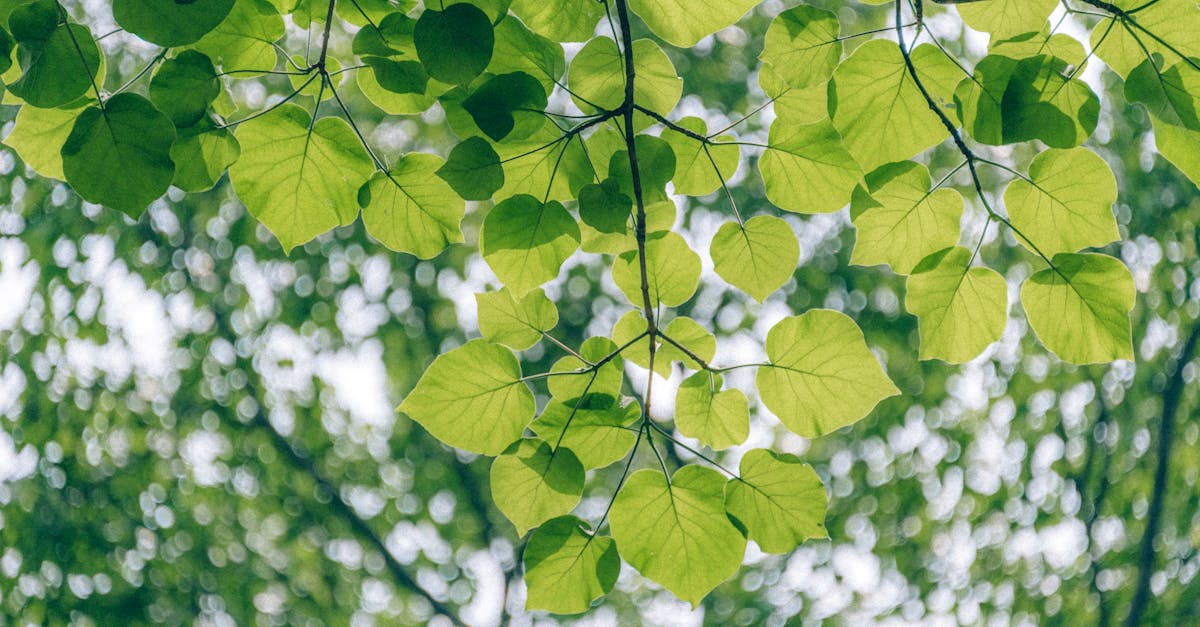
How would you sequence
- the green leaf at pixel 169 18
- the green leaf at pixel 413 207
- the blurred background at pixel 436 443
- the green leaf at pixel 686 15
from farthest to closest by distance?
the blurred background at pixel 436 443 < the green leaf at pixel 413 207 < the green leaf at pixel 686 15 < the green leaf at pixel 169 18


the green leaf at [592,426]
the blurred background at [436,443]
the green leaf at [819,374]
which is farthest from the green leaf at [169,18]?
the blurred background at [436,443]

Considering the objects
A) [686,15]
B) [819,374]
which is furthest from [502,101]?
[819,374]

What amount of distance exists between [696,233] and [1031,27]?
15.0ft

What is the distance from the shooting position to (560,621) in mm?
5422

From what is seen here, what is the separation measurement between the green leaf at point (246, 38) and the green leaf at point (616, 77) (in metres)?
0.27

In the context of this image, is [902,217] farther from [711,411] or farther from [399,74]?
[399,74]

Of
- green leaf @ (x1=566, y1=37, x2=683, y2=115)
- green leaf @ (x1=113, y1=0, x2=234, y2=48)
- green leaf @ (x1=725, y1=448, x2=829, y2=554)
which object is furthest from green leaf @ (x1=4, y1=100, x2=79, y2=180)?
green leaf @ (x1=725, y1=448, x2=829, y2=554)

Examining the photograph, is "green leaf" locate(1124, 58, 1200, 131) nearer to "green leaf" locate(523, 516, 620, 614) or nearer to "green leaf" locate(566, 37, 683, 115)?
"green leaf" locate(566, 37, 683, 115)

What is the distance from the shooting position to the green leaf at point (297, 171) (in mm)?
731

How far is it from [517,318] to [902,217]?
15.4 inches

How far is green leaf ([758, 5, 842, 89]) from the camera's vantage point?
69cm

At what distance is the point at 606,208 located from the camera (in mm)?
697

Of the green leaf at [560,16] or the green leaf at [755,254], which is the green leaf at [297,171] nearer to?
the green leaf at [560,16]

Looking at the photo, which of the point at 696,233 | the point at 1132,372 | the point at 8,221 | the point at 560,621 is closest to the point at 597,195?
the point at 696,233
